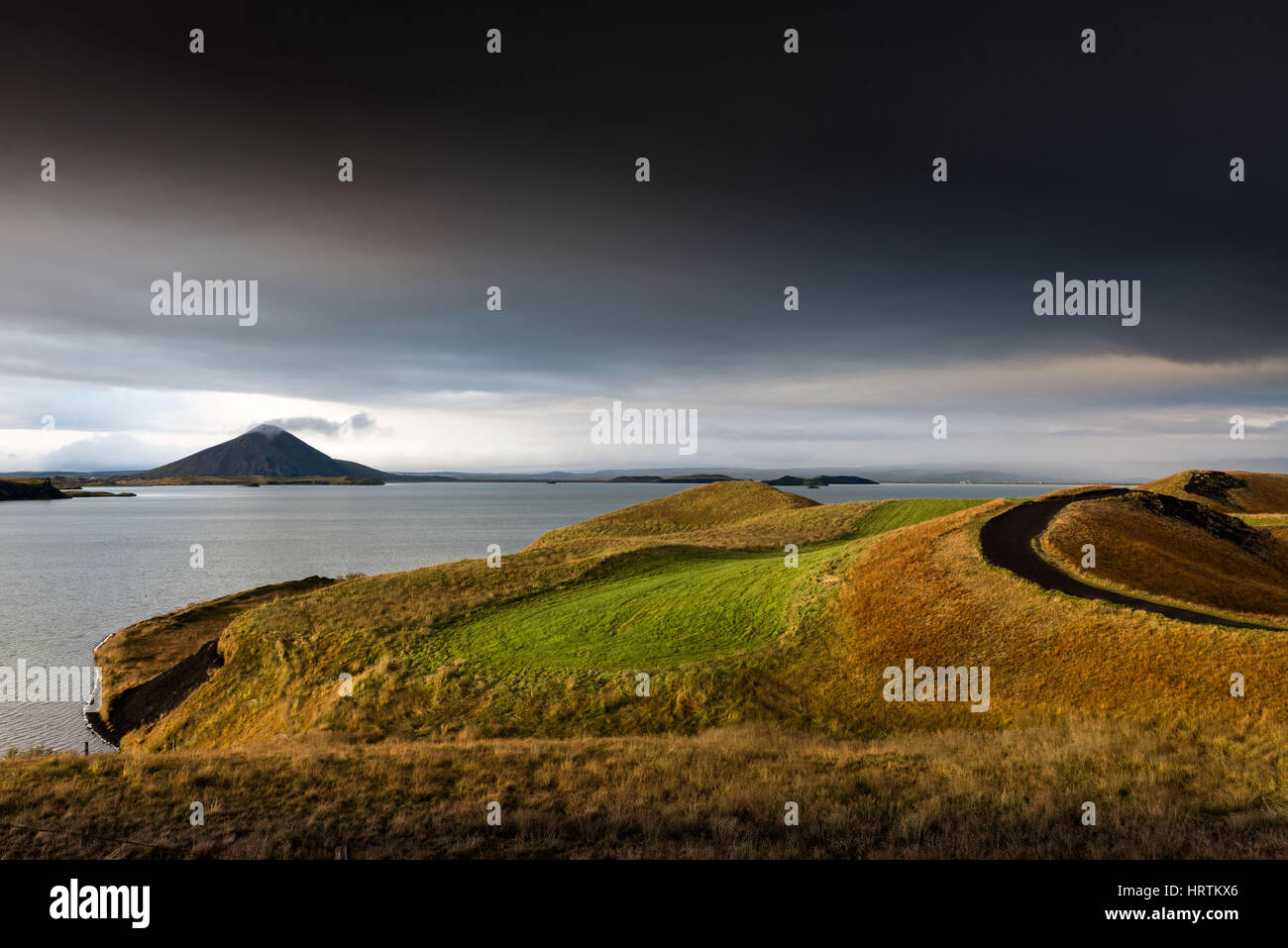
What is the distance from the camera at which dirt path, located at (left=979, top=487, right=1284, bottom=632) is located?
20875 mm

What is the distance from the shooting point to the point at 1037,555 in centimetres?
2895

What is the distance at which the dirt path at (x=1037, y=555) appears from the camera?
2088cm

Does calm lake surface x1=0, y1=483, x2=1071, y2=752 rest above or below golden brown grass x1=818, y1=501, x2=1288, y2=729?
below

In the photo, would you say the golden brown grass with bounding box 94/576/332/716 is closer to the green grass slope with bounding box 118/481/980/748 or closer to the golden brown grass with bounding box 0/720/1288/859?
the green grass slope with bounding box 118/481/980/748

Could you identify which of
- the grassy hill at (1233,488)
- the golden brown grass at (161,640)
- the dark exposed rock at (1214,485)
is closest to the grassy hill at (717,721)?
the golden brown grass at (161,640)

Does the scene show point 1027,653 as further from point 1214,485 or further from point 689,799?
point 1214,485

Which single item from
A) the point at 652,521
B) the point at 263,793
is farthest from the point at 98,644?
the point at 652,521

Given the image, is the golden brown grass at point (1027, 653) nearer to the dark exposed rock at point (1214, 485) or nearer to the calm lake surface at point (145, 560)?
the calm lake surface at point (145, 560)

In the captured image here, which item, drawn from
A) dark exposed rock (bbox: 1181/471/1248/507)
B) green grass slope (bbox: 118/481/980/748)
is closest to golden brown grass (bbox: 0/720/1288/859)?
green grass slope (bbox: 118/481/980/748)

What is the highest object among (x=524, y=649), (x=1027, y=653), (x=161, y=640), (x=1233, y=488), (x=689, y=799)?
(x=1233, y=488)

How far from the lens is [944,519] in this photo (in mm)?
36688

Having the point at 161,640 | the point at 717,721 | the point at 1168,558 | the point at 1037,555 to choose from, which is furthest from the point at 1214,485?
the point at 161,640
